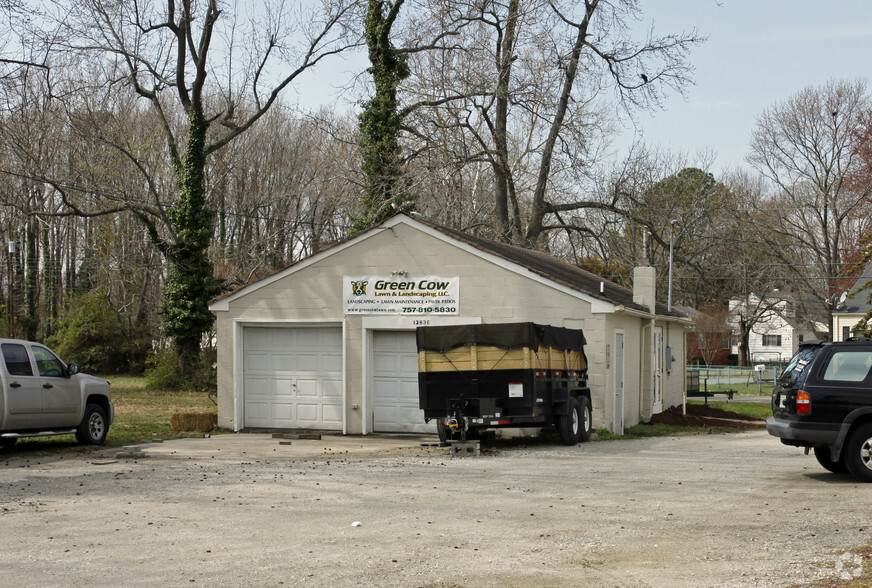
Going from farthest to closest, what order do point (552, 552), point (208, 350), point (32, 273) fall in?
1. point (32, 273)
2. point (208, 350)
3. point (552, 552)

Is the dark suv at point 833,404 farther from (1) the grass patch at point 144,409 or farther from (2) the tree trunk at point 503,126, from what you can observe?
(2) the tree trunk at point 503,126

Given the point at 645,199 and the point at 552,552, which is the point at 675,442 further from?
the point at 645,199

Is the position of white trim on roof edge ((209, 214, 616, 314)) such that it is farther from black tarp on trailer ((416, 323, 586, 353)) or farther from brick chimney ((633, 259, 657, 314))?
brick chimney ((633, 259, 657, 314))

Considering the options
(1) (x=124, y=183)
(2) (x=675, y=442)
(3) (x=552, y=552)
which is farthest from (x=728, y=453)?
(1) (x=124, y=183)

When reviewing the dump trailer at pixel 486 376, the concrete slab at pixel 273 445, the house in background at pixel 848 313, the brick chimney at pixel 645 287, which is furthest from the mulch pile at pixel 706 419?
the house in background at pixel 848 313

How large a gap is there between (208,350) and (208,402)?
6.98 metres

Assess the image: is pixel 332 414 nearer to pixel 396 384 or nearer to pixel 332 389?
pixel 332 389

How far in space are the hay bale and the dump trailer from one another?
6858 mm

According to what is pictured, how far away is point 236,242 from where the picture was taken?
54.5 meters

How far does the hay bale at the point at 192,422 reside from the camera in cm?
2141

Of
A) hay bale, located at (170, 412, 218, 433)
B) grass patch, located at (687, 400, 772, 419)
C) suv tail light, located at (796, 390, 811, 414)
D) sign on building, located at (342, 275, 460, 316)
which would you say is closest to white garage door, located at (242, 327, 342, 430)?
hay bale, located at (170, 412, 218, 433)

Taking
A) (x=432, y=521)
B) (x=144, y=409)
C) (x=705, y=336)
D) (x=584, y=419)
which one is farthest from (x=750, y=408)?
(x=705, y=336)

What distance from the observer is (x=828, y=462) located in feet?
44.8

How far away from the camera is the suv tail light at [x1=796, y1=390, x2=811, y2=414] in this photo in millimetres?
12711
